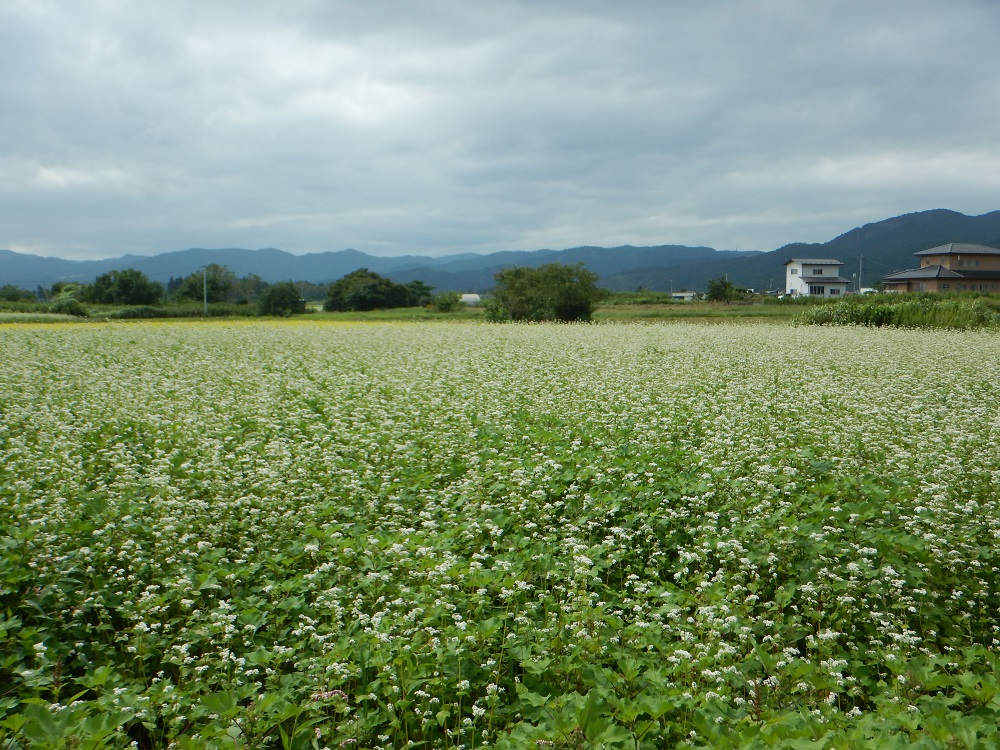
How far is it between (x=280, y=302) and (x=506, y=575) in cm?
6591

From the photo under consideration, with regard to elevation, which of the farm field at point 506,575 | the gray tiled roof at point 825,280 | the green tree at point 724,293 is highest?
the gray tiled roof at point 825,280

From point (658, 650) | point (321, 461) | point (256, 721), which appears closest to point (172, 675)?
point (256, 721)

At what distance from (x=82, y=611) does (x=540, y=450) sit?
17.1 feet

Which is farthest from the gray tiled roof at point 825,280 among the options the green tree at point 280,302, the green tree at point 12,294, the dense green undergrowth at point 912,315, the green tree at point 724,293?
the green tree at point 12,294

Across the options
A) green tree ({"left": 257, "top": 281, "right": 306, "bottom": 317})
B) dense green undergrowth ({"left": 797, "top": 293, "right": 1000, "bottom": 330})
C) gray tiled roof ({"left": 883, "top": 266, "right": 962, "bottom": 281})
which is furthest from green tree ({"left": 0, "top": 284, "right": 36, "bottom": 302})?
gray tiled roof ({"left": 883, "top": 266, "right": 962, "bottom": 281})

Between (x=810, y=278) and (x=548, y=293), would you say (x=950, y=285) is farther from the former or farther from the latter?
(x=548, y=293)

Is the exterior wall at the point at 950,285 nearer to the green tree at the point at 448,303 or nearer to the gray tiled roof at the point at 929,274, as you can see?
the gray tiled roof at the point at 929,274

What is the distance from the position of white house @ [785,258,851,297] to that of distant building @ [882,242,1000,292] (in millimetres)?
19227

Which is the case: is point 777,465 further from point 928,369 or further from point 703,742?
point 928,369

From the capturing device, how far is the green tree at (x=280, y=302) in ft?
213

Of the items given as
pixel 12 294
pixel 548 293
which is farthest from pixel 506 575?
pixel 12 294

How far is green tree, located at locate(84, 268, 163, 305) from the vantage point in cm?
7494

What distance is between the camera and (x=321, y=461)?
327 inches

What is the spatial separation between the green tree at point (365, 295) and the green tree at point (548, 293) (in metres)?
34.2
